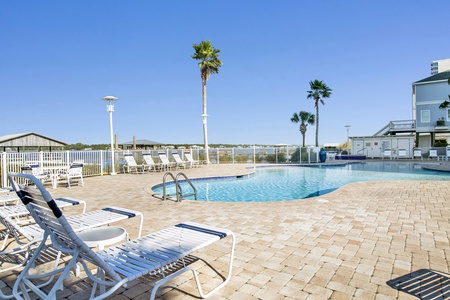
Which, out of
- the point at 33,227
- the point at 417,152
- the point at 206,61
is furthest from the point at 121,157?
the point at 417,152

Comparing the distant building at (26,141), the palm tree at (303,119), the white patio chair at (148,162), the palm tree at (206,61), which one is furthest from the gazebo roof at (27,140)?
the palm tree at (303,119)

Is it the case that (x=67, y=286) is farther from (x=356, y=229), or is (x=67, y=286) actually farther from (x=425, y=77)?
(x=425, y=77)

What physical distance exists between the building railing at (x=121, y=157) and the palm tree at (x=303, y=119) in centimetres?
1409

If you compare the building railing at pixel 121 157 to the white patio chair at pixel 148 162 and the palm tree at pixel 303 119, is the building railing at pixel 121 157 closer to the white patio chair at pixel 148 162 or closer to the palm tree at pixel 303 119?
the white patio chair at pixel 148 162

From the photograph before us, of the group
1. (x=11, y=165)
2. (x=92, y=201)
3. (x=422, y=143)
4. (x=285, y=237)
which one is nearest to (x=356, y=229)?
(x=285, y=237)

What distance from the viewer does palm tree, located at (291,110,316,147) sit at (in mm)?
31781

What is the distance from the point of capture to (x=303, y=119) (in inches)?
1260

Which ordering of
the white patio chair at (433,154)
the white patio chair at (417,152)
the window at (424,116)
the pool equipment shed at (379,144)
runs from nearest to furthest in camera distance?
the white patio chair at (433,154), the white patio chair at (417,152), the pool equipment shed at (379,144), the window at (424,116)

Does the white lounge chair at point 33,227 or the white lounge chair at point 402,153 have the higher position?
the white lounge chair at point 402,153

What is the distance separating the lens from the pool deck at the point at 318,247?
2.14 meters

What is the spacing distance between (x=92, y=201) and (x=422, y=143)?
30.5 metres

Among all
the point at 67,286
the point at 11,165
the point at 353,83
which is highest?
the point at 353,83

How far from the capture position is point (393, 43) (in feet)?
54.5

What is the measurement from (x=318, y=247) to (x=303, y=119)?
30.5 meters
